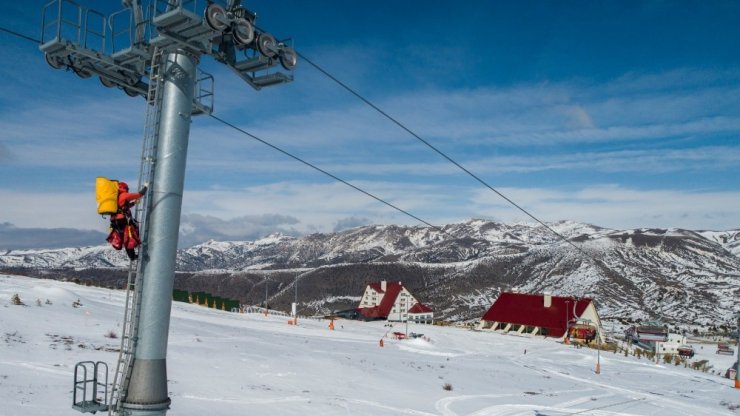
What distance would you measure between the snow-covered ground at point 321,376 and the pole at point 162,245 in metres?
4.71

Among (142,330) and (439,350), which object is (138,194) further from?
(439,350)

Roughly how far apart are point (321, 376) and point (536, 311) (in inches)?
1977

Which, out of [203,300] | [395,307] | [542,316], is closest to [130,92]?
[203,300]

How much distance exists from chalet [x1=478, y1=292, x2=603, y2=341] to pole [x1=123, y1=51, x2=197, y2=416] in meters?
57.7

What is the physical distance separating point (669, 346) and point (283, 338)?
60973mm

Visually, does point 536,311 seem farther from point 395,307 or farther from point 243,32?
point 243,32

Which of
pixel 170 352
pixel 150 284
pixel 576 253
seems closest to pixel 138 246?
pixel 150 284

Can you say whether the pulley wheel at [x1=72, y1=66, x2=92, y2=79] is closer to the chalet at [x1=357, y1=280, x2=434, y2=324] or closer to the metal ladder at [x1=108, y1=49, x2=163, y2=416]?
the metal ladder at [x1=108, y1=49, x2=163, y2=416]

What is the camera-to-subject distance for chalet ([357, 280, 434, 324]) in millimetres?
89812

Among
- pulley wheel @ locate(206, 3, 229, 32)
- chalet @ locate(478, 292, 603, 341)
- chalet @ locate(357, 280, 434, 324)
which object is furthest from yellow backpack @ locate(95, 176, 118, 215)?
chalet @ locate(357, 280, 434, 324)

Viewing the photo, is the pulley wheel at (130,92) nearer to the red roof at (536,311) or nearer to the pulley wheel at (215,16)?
the pulley wheel at (215,16)

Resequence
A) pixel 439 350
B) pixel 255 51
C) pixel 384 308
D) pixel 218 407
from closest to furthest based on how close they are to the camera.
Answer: pixel 255 51
pixel 218 407
pixel 439 350
pixel 384 308

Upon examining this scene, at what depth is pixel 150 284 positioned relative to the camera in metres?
9.16

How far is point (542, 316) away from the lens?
65.0m
